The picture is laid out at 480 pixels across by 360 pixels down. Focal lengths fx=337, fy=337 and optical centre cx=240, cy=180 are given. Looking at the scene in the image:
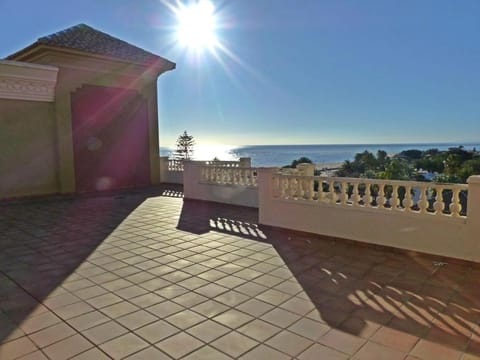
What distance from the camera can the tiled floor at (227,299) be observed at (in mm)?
2443

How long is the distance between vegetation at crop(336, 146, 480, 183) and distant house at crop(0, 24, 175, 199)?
7283mm

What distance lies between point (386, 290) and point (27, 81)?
32.5ft

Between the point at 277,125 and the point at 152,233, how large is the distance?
34960 mm

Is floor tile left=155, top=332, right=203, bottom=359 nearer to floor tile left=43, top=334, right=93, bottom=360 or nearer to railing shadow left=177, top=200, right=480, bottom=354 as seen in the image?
floor tile left=43, top=334, right=93, bottom=360

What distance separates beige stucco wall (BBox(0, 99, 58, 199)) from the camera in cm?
899

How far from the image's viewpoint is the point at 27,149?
30.9 feet

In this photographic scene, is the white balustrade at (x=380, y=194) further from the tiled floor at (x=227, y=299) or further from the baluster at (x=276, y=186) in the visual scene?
the tiled floor at (x=227, y=299)

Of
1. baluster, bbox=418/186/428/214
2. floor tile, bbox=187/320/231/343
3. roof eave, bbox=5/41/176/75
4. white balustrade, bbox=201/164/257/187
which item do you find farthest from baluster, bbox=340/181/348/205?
roof eave, bbox=5/41/176/75

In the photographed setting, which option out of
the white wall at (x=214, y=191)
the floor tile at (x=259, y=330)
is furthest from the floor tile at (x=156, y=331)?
the white wall at (x=214, y=191)

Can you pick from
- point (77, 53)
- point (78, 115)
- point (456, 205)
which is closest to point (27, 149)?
point (78, 115)

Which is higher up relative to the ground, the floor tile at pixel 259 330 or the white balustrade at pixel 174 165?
the white balustrade at pixel 174 165

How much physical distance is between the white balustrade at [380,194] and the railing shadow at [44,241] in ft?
10.8

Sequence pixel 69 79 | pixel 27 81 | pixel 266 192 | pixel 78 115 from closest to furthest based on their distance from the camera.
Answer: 1. pixel 266 192
2. pixel 27 81
3. pixel 69 79
4. pixel 78 115

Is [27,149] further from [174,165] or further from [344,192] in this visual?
[344,192]
